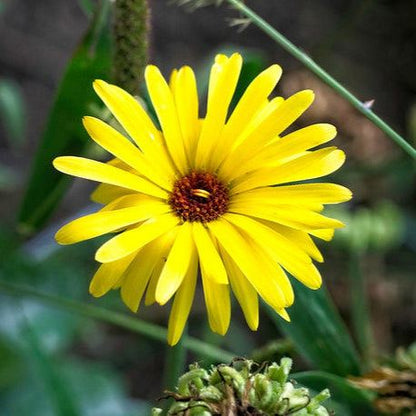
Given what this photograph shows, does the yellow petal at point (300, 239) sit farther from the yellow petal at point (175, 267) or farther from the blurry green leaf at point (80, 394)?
the blurry green leaf at point (80, 394)

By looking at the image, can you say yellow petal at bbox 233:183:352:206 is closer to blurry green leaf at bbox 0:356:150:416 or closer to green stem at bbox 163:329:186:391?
green stem at bbox 163:329:186:391

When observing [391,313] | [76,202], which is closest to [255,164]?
[391,313]

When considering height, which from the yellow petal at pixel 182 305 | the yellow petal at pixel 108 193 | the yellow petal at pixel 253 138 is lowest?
the yellow petal at pixel 182 305

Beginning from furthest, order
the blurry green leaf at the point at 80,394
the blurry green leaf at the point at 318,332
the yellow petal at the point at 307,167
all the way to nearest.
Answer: the blurry green leaf at the point at 80,394 → the blurry green leaf at the point at 318,332 → the yellow petal at the point at 307,167

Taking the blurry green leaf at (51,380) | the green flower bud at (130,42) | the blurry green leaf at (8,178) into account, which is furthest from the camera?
the blurry green leaf at (8,178)

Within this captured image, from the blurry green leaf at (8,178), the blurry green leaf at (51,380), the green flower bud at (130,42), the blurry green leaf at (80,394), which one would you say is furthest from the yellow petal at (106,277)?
the blurry green leaf at (8,178)

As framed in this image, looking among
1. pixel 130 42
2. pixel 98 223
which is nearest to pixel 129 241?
pixel 98 223
